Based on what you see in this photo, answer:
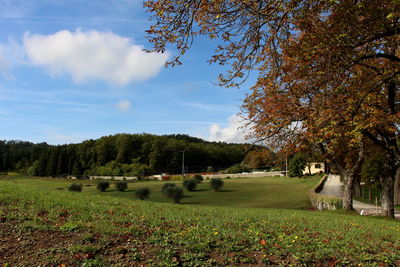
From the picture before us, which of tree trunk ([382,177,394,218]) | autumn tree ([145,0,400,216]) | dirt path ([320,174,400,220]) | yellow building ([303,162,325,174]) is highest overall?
autumn tree ([145,0,400,216])

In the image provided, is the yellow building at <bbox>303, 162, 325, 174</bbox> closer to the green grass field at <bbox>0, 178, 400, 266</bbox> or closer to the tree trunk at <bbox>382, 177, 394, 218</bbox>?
the tree trunk at <bbox>382, 177, 394, 218</bbox>

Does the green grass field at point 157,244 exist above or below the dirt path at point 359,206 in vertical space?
above

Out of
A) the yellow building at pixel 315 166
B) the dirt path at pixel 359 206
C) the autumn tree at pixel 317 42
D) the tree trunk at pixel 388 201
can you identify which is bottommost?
the dirt path at pixel 359 206

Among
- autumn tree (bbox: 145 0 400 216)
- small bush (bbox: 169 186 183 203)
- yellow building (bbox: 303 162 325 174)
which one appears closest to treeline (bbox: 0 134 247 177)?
yellow building (bbox: 303 162 325 174)

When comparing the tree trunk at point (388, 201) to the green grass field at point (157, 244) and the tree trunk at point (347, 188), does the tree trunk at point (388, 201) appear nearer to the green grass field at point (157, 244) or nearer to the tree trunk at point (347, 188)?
the tree trunk at point (347, 188)

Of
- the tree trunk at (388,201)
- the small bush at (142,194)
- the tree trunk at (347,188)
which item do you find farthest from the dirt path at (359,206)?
the small bush at (142,194)

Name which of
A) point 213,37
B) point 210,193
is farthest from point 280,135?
point 210,193

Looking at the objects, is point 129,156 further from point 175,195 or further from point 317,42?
point 317,42

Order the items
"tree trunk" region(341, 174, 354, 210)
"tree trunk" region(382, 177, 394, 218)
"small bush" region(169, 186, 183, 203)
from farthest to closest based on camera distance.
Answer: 1. "small bush" region(169, 186, 183, 203)
2. "tree trunk" region(341, 174, 354, 210)
3. "tree trunk" region(382, 177, 394, 218)

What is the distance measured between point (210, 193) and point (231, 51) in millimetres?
32718

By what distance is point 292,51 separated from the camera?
9203 millimetres

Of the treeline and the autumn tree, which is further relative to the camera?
the treeline

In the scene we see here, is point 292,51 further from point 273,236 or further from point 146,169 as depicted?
point 146,169

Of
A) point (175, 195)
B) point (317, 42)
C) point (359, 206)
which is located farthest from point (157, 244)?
point (175, 195)
